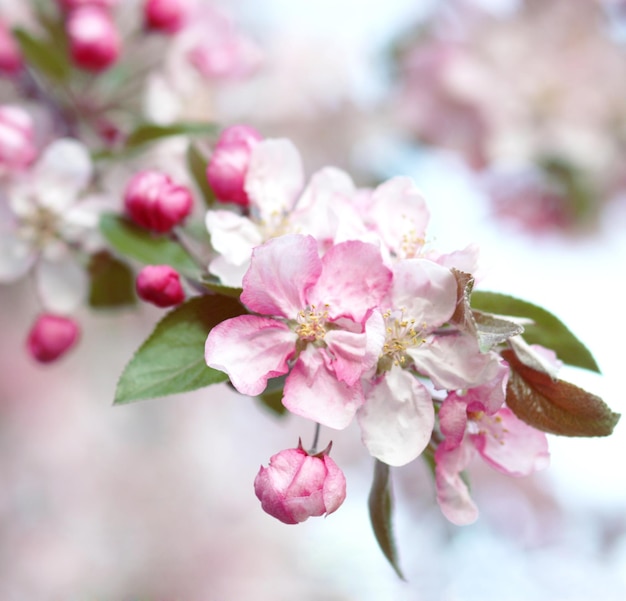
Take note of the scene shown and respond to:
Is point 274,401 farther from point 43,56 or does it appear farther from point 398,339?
point 43,56

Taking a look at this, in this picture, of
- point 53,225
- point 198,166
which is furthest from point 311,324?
point 53,225

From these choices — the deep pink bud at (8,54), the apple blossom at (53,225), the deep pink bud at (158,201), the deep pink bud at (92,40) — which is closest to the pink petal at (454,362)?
the deep pink bud at (158,201)

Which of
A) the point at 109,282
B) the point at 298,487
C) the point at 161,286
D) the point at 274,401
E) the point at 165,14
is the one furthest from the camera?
the point at 165,14

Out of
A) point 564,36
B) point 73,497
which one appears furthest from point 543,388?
point 73,497

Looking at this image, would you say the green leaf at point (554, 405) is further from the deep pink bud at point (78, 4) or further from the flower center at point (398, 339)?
the deep pink bud at point (78, 4)

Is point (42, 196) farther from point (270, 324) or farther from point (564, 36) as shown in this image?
point (564, 36)

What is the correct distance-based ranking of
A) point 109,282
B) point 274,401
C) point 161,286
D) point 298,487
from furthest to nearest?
point 109,282 < point 274,401 < point 161,286 < point 298,487
